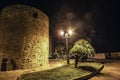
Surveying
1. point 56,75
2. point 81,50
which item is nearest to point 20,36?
point 81,50

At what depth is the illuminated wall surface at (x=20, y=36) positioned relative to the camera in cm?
1344

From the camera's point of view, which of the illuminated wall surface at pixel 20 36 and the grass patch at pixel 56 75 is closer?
the grass patch at pixel 56 75

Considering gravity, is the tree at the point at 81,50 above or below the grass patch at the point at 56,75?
above

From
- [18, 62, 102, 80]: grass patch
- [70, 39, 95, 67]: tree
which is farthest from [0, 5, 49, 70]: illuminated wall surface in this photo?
[70, 39, 95, 67]: tree

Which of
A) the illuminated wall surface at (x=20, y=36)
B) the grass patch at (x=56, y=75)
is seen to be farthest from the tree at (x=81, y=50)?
the illuminated wall surface at (x=20, y=36)

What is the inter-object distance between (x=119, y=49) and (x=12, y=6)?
114 ft

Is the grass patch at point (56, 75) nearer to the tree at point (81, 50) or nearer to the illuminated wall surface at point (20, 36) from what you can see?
the tree at point (81, 50)

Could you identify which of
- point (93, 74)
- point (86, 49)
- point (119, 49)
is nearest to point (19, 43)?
point (86, 49)

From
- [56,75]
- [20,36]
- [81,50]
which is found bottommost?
[56,75]

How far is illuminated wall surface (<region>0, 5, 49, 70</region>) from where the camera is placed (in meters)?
13.4

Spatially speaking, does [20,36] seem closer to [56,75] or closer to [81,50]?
[81,50]

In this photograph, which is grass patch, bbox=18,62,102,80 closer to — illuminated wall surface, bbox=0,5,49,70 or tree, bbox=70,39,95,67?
tree, bbox=70,39,95,67

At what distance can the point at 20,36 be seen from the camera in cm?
1359

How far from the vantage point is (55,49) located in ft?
112
